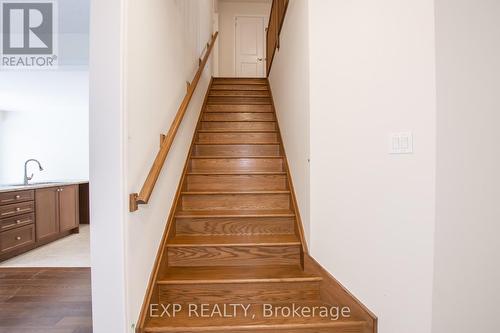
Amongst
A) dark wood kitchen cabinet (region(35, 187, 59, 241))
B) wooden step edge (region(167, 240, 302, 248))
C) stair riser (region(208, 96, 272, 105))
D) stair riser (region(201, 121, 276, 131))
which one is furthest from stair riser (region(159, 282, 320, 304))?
dark wood kitchen cabinet (region(35, 187, 59, 241))

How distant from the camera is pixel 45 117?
5.83m

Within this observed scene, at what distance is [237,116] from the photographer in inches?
140

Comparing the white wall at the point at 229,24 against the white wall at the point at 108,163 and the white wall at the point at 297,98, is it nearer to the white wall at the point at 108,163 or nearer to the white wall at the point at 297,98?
the white wall at the point at 297,98

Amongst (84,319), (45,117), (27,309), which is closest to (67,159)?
(45,117)

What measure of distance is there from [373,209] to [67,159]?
20.7 feet

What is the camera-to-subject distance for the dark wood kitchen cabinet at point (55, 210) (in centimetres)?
362

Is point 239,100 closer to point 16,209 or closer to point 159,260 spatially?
Result: point 159,260

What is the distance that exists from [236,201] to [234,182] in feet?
0.88

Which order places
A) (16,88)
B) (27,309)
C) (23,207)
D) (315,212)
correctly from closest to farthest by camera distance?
(315,212) → (27,309) → (23,207) → (16,88)

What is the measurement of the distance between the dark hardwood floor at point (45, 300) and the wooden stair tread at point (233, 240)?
2.65 feet

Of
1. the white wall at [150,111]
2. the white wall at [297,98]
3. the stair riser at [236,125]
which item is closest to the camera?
the white wall at [150,111]

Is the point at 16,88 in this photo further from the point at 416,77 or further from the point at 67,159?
the point at 416,77

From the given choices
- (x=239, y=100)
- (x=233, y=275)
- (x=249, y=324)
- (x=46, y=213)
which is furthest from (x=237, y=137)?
(x=46, y=213)

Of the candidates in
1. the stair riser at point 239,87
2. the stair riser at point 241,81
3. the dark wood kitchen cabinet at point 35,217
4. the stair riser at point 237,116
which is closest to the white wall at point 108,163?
the stair riser at point 237,116
